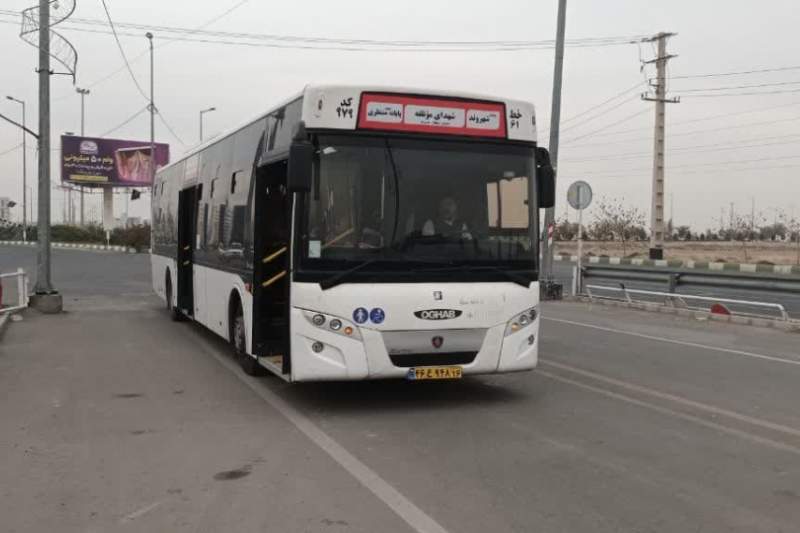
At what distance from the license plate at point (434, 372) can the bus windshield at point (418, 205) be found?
3.23 ft

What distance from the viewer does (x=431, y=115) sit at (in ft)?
25.6

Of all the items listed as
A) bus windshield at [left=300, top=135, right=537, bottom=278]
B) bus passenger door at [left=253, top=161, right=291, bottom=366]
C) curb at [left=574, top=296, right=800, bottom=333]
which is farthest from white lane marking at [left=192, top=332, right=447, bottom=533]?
curb at [left=574, top=296, right=800, bottom=333]

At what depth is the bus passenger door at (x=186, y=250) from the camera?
1366 centimetres

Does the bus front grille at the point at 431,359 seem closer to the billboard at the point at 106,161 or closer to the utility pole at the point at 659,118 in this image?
the utility pole at the point at 659,118

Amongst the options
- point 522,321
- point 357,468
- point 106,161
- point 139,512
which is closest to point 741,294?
point 522,321

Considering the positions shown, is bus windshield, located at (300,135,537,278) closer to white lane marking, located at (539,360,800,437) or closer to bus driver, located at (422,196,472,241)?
bus driver, located at (422,196,472,241)

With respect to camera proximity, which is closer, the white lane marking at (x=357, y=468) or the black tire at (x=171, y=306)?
the white lane marking at (x=357, y=468)

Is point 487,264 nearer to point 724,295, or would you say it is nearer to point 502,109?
point 502,109

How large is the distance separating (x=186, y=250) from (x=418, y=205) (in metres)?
7.80

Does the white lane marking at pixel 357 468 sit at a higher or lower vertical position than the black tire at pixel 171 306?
lower

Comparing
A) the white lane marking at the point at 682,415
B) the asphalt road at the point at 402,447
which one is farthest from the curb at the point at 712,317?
the white lane marking at the point at 682,415

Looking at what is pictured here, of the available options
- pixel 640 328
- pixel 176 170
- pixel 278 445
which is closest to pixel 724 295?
pixel 640 328

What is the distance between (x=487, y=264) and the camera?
7922 mm

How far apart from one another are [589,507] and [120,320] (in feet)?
43.5
